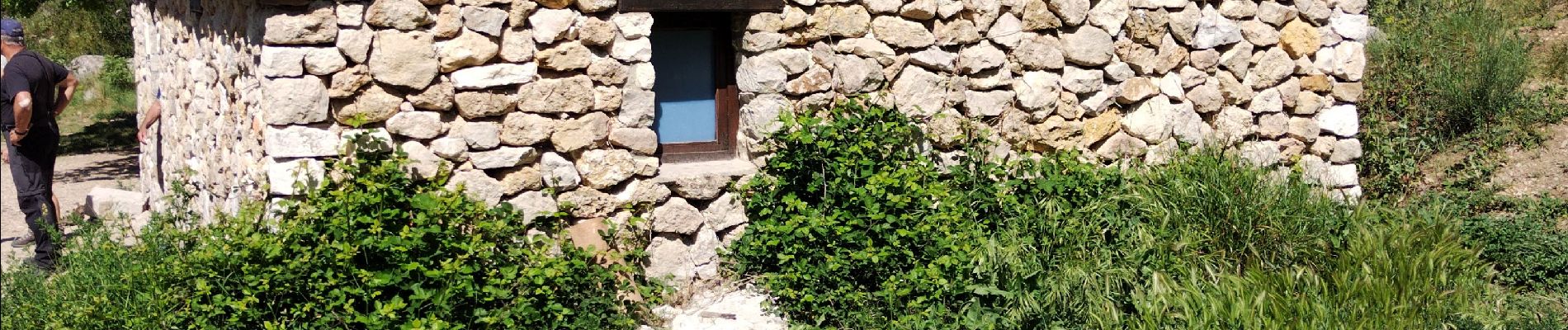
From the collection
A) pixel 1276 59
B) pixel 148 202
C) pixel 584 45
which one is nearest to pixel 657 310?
pixel 584 45

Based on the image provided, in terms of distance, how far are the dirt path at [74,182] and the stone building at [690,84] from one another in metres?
1.51

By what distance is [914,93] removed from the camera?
17.3 ft

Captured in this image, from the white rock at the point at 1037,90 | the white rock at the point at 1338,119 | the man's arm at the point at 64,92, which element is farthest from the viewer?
the man's arm at the point at 64,92

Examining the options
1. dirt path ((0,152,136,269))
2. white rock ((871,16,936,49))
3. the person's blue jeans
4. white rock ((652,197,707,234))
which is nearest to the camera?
white rock ((652,197,707,234))

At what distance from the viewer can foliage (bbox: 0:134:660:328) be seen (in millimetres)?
4152

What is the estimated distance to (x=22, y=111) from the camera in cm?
608

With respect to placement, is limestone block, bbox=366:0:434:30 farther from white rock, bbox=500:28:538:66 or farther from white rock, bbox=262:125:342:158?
white rock, bbox=262:125:342:158

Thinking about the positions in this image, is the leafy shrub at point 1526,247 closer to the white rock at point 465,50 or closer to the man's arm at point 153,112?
the white rock at point 465,50

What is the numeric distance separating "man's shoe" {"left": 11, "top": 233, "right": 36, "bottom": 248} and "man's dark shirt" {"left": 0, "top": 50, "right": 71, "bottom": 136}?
776mm

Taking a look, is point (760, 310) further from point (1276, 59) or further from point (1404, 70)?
point (1404, 70)

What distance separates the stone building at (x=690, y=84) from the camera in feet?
14.3

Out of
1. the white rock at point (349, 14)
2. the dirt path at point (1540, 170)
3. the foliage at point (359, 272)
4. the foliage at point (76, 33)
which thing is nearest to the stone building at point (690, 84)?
the white rock at point (349, 14)

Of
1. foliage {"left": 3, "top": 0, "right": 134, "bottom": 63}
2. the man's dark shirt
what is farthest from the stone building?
foliage {"left": 3, "top": 0, "right": 134, "bottom": 63}

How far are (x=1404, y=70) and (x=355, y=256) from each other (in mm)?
5987
